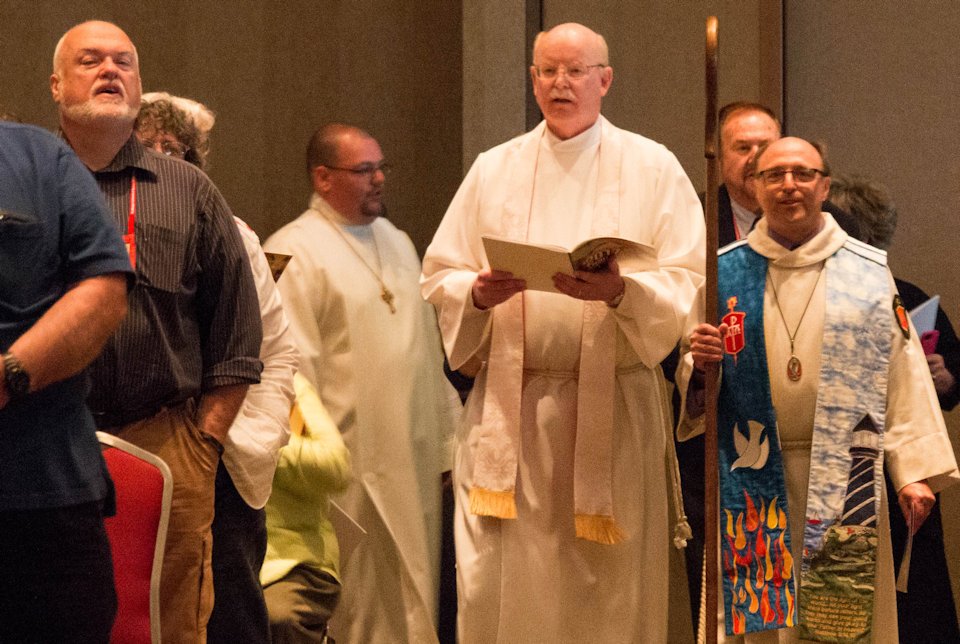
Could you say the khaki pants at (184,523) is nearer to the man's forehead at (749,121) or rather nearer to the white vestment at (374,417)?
the white vestment at (374,417)

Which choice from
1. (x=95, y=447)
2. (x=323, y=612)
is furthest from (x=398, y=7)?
(x=95, y=447)

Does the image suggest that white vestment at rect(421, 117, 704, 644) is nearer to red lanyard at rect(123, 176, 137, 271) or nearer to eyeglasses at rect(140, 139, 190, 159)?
eyeglasses at rect(140, 139, 190, 159)

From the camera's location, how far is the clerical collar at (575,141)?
4945 mm

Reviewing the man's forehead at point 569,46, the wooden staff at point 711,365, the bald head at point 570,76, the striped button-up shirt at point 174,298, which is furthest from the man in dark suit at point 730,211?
the striped button-up shirt at point 174,298

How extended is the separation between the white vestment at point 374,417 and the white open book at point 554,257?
1.46 metres

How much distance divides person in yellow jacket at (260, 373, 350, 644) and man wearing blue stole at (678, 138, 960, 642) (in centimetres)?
112

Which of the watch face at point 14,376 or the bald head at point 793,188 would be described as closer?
the watch face at point 14,376

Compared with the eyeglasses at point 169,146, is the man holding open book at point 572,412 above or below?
below

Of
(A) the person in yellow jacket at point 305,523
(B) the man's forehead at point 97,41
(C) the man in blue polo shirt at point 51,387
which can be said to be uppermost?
(B) the man's forehead at point 97,41

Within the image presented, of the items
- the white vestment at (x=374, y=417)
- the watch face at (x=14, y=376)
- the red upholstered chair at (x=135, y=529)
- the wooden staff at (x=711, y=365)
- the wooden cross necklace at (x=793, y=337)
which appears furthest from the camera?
the white vestment at (x=374, y=417)

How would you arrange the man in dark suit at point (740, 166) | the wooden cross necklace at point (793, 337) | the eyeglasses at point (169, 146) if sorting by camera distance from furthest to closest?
the man in dark suit at point (740, 166) → the wooden cross necklace at point (793, 337) → the eyeglasses at point (169, 146)

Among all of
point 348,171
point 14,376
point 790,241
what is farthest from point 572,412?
point 14,376

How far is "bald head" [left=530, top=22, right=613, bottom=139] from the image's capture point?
4832mm

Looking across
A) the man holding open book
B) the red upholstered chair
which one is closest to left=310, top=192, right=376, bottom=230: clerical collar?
the man holding open book
